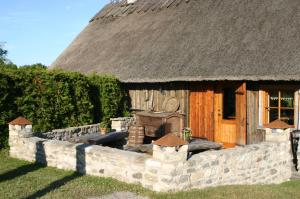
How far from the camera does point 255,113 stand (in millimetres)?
11641

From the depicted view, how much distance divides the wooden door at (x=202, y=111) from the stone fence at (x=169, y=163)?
11.3ft

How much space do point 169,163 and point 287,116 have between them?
5.46 meters

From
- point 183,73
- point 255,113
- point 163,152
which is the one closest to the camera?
point 163,152

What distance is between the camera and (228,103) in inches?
508

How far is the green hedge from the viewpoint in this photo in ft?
38.0

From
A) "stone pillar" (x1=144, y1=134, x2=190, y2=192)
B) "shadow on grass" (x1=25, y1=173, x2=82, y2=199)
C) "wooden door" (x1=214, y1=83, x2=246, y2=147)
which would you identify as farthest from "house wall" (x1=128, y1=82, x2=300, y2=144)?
"shadow on grass" (x1=25, y1=173, x2=82, y2=199)

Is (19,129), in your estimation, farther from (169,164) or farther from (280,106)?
(280,106)

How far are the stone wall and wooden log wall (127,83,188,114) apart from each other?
7.38ft

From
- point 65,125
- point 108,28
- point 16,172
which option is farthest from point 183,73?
point 108,28

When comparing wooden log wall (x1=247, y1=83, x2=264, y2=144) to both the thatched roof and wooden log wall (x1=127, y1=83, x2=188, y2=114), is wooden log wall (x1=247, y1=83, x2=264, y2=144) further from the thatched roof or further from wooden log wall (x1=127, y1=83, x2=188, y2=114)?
wooden log wall (x1=127, y1=83, x2=188, y2=114)

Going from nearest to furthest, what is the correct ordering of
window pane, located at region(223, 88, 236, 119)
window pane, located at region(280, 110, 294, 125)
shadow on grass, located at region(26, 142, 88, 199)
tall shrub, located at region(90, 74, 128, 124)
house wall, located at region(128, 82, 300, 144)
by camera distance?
shadow on grass, located at region(26, 142, 88, 199)
window pane, located at region(280, 110, 294, 125)
house wall, located at region(128, 82, 300, 144)
window pane, located at region(223, 88, 236, 119)
tall shrub, located at region(90, 74, 128, 124)

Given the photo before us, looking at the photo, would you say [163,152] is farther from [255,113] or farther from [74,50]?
[74,50]

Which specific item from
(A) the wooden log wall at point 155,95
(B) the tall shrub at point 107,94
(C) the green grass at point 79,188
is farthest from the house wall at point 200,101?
(C) the green grass at point 79,188

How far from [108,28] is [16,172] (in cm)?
1191
